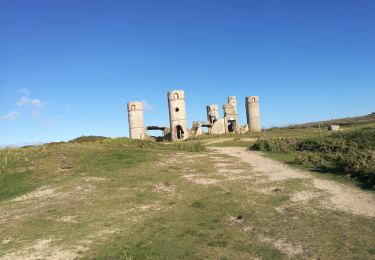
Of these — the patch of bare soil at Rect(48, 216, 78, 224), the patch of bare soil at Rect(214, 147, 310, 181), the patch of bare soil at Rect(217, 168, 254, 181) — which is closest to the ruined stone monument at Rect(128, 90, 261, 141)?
the patch of bare soil at Rect(214, 147, 310, 181)

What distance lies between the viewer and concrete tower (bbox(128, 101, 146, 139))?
43156mm

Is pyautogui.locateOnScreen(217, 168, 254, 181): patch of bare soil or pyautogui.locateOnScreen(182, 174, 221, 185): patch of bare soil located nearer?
pyautogui.locateOnScreen(182, 174, 221, 185): patch of bare soil

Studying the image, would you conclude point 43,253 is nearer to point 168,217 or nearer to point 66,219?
point 66,219

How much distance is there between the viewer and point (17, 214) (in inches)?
447

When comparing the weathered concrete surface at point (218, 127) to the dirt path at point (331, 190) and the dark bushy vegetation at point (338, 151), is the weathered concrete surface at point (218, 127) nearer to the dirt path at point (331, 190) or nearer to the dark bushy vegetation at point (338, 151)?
the dark bushy vegetation at point (338, 151)

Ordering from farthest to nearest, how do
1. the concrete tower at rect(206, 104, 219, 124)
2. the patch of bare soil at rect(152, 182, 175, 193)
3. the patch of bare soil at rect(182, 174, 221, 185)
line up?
the concrete tower at rect(206, 104, 219, 124), the patch of bare soil at rect(182, 174, 221, 185), the patch of bare soil at rect(152, 182, 175, 193)

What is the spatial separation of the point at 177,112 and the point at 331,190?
1233 inches

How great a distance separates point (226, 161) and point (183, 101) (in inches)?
926

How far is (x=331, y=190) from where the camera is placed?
12.7 metres

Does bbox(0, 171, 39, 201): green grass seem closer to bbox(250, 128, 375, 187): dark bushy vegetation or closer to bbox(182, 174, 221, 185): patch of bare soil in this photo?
bbox(182, 174, 221, 185): patch of bare soil

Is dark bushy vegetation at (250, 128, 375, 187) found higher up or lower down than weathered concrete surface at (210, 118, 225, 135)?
lower down

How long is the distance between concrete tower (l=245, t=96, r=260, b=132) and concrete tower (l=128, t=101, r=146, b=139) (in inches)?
597

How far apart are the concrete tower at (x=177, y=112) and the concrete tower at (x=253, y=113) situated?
1103cm

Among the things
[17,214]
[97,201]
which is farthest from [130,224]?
[17,214]
